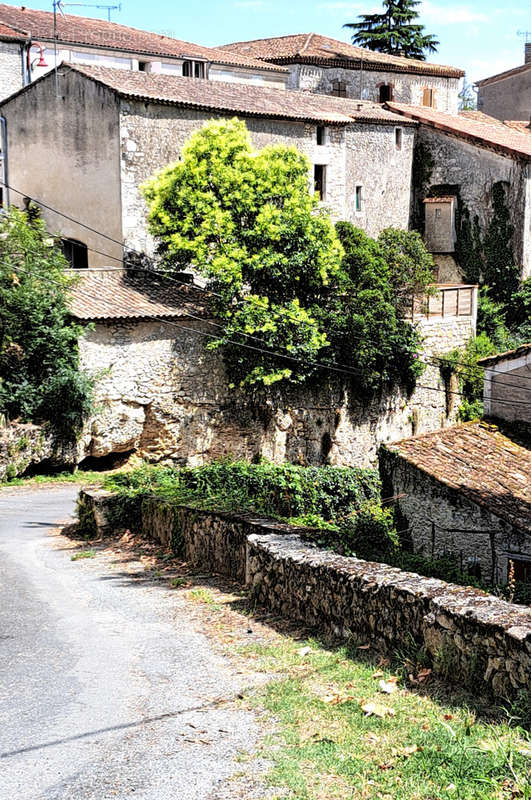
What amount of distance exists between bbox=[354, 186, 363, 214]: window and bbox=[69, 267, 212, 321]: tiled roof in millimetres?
10961

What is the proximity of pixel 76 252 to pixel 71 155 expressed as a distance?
3.05 meters

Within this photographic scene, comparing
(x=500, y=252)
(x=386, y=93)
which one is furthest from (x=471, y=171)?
(x=386, y=93)

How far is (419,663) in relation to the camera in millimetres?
6648

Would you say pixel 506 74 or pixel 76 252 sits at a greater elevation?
pixel 506 74

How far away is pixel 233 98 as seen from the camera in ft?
102

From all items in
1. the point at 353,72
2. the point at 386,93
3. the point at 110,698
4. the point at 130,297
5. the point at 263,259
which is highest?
the point at 353,72

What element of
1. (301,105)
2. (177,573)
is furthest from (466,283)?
(177,573)

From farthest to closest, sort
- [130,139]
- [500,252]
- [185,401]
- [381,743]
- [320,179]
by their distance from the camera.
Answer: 1. [500,252]
2. [320,179]
3. [130,139]
4. [185,401]
5. [381,743]

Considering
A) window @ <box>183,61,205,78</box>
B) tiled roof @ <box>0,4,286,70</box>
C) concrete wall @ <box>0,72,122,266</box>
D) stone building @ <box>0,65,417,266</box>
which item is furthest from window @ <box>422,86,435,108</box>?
concrete wall @ <box>0,72,122,266</box>

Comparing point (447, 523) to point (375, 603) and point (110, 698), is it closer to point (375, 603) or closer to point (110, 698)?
point (375, 603)

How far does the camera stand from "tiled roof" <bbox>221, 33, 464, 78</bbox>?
143 feet

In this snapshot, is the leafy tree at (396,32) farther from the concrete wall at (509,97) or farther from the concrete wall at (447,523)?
the concrete wall at (447,523)

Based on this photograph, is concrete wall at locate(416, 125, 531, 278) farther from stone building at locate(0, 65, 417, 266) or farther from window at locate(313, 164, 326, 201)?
window at locate(313, 164, 326, 201)

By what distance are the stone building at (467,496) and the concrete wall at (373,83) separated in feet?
98.0
